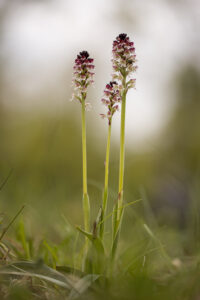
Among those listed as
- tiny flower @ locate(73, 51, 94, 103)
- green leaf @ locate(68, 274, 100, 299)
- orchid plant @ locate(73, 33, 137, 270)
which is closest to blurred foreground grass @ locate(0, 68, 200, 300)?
green leaf @ locate(68, 274, 100, 299)

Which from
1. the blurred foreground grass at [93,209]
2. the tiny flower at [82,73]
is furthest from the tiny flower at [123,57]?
the blurred foreground grass at [93,209]

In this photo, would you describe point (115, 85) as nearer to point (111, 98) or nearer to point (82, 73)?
point (111, 98)

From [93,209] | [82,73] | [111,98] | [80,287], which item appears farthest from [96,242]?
[93,209]

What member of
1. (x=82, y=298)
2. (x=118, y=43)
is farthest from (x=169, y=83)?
(x=82, y=298)

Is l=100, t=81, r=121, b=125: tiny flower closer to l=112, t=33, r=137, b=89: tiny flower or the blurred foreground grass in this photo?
l=112, t=33, r=137, b=89: tiny flower

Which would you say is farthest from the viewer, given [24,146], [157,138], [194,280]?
[157,138]

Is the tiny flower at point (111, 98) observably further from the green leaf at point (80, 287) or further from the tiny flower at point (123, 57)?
the green leaf at point (80, 287)

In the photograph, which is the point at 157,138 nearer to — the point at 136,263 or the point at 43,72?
the point at 43,72
